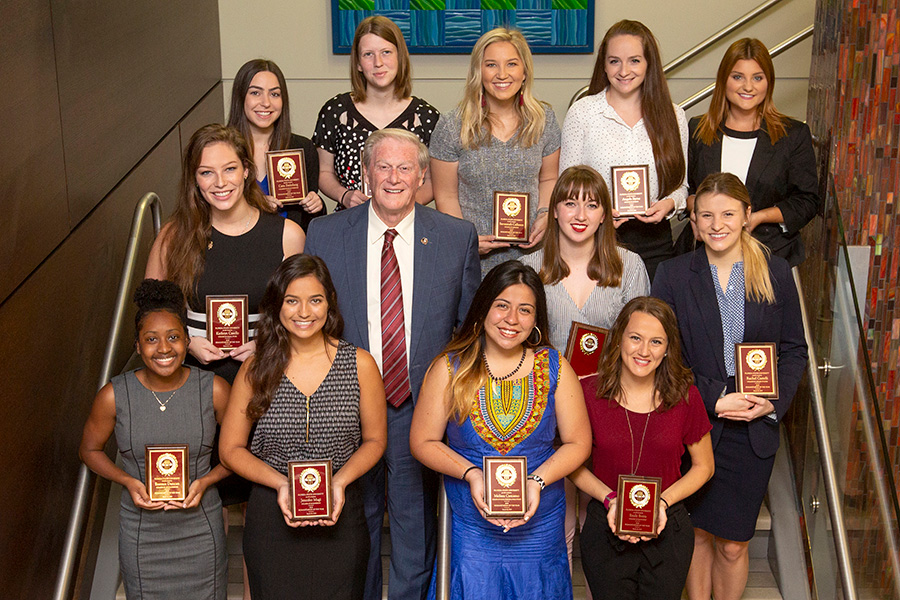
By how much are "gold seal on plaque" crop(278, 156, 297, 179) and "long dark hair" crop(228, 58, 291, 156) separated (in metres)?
0.19

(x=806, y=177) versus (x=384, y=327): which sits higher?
(x=806, y=177)

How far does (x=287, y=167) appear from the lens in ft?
13.1

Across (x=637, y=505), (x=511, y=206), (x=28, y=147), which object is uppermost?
(x=28, y=147)

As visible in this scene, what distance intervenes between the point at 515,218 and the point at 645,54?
91cm

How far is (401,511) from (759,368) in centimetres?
139

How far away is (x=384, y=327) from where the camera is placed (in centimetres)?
349

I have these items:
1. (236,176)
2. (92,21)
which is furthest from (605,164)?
(92,21)

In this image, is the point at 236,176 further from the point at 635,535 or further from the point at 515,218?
the point at 635,535

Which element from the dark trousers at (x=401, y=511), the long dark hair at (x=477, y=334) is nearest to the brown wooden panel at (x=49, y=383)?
the dark trousers at (x=401, y=511)

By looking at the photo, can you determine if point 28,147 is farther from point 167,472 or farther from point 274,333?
point 167,472

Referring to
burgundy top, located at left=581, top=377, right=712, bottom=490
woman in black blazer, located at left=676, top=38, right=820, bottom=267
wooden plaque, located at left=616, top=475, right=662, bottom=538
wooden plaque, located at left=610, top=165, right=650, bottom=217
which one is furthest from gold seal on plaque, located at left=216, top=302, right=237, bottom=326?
woman in black blazer, located at left=676, top=38, right=820, bottom=267

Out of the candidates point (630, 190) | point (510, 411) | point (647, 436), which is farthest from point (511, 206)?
point (647, 436)

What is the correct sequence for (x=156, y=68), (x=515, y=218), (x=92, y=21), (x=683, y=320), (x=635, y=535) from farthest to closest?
1. (x=156, y=68)
2. (x=92, y=21)
3. (x=515, y=218)
4. (x=683, y=320)
5. (x=635, y=535)

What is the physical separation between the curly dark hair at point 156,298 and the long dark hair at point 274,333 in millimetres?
284
